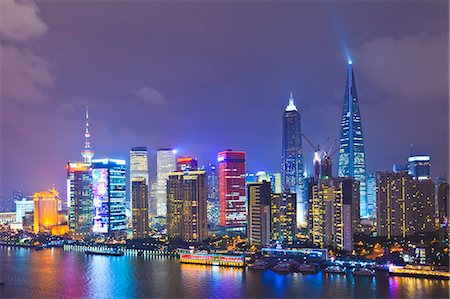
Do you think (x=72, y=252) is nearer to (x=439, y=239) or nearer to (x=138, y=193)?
(x=138, y=193)

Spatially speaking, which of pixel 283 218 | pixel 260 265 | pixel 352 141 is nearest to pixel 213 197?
pixel 352 141

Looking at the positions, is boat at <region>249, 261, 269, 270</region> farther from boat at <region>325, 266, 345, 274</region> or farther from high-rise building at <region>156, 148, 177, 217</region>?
high-rise building at <region>156, 148, 177, 217</region>

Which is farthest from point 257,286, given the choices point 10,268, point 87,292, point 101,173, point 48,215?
point 48,215

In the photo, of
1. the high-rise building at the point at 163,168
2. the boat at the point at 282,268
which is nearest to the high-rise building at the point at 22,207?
the high-rise building at the point at 163,168

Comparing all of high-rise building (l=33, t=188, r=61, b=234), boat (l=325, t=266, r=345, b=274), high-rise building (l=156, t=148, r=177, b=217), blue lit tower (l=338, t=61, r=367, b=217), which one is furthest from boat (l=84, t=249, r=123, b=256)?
blue lit tower (l=338, t=61, r=367, b=217)

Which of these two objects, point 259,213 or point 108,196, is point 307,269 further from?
point 108,196

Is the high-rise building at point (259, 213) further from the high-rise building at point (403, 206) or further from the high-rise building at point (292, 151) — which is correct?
the high-rise building at point (292, 151)
